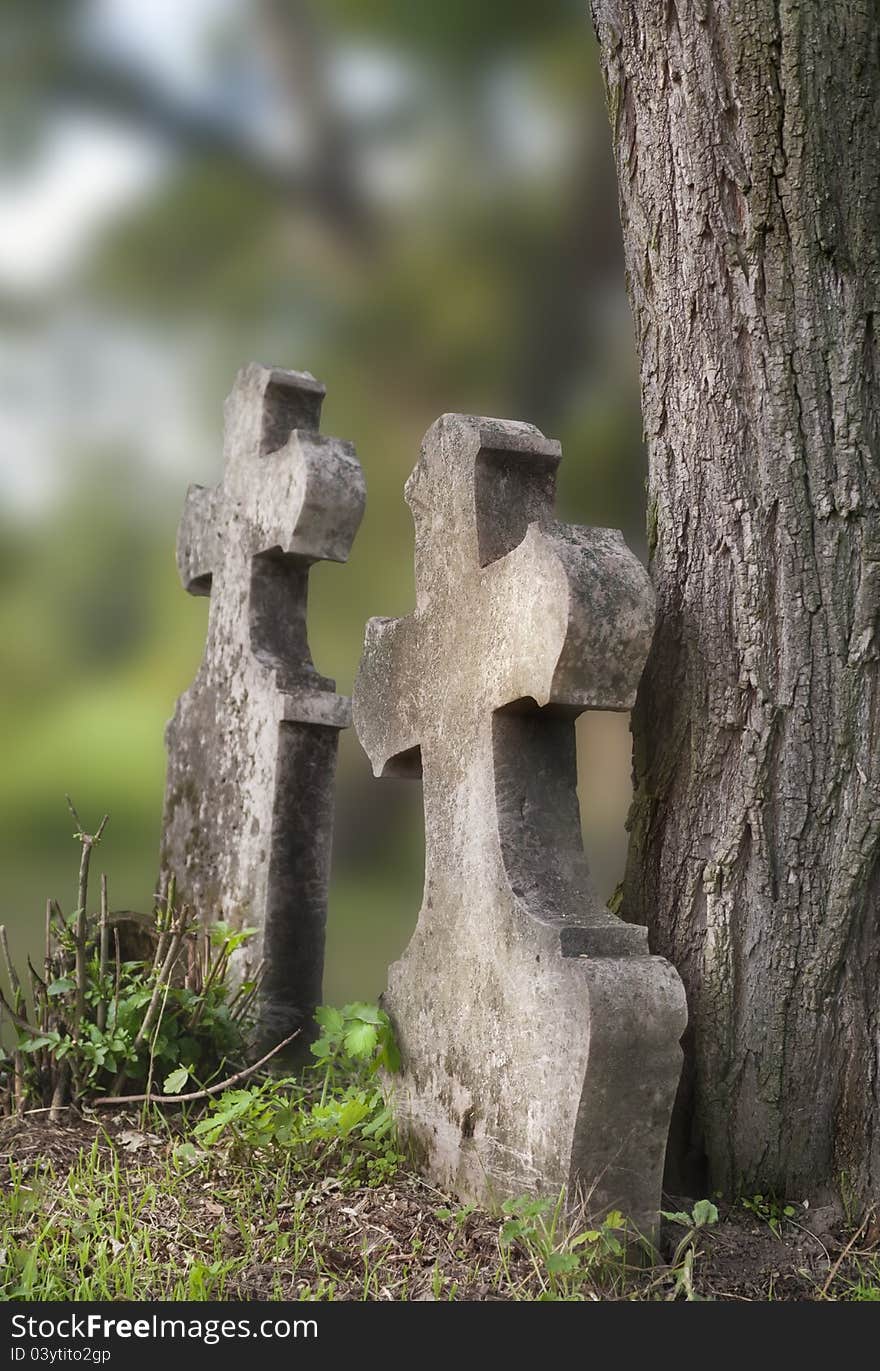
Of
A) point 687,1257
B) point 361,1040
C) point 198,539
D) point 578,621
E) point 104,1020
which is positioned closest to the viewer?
point 687,1257

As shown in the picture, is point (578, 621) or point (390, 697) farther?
point (390, 697)

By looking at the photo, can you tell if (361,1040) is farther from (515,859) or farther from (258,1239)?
(515,859)

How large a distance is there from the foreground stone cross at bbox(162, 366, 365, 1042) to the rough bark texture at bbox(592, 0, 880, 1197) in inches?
57.7

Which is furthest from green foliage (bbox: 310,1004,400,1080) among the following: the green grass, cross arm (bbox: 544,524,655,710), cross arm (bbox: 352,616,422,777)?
cross arm (bbox: 544,524,655,710)

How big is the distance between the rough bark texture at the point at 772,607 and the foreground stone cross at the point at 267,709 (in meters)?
1.46

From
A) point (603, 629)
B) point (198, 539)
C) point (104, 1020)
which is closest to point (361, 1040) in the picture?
point (104, 1020)

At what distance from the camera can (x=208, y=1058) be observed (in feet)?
14.0

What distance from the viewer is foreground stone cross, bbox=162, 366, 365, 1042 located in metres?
4.61

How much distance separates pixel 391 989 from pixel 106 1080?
967 mm

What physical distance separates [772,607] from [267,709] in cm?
196

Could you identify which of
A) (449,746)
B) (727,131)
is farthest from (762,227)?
(449,746)

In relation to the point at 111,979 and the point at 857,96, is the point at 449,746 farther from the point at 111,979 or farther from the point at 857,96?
the point at 857,96

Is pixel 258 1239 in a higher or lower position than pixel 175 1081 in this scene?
lower

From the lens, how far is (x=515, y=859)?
3.27m
